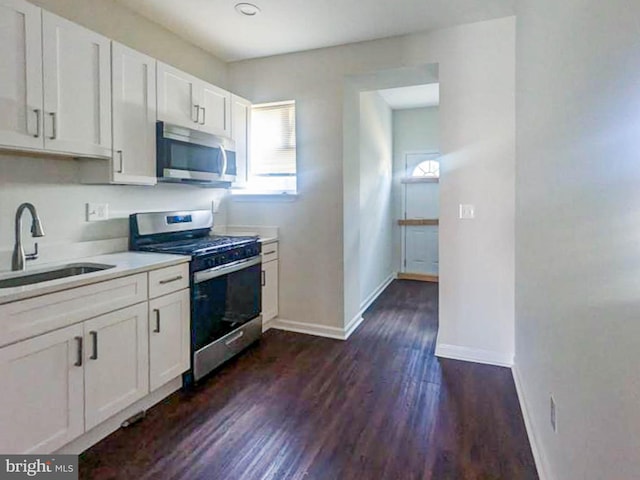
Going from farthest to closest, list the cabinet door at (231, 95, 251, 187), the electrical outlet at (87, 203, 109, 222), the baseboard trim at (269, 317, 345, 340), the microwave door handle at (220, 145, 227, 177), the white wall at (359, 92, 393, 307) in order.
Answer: the white wall at (359, 92, 393, 307), the baseboard trim at (269, 317, 345, 340), the cabinet door at (231, 95, 251, 187), the microwave door handle at (220, 145, 227, 177), the electrical outlet at (87, 203, 109, 222)

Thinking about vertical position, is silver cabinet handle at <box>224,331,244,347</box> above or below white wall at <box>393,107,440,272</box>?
below

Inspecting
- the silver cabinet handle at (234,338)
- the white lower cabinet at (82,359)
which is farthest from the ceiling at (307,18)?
the silver cabinet handle at (234,338)

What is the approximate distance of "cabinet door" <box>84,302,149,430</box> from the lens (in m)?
1.94

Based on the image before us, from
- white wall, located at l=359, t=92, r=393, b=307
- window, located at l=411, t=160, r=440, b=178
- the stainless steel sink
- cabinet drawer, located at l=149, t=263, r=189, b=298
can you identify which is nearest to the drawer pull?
cabinet drawer, located at l=149, t=263, r=189, b=298

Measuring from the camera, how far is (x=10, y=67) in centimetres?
184

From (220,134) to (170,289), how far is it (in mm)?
1451

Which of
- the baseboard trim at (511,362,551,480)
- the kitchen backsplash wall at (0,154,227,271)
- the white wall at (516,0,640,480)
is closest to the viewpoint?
the white wall at (516,0,640,480)

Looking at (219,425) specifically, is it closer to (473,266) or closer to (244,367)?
(244,367)

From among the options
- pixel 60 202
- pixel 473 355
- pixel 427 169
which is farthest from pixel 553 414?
pixel 427 169

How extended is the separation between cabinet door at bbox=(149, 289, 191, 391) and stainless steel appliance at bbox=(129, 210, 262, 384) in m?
0.07

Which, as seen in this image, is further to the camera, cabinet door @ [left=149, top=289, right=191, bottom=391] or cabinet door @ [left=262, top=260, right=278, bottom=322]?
cabinet door @ [left=262, top=260, right=278, bottom=322]

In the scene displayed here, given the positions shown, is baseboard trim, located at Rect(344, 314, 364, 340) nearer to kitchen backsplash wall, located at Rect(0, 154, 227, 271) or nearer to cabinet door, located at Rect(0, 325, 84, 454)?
kitchen backsplash wall, located at Rect(0, 154, 227, 271)

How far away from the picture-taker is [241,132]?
362 cm

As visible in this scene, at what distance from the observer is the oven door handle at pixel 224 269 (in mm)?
2668
